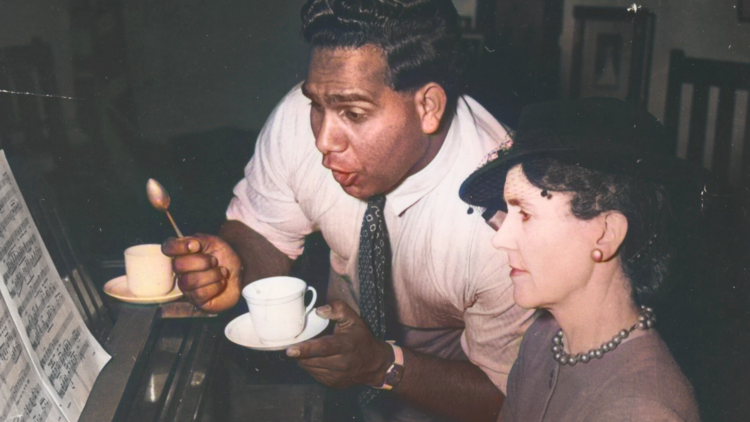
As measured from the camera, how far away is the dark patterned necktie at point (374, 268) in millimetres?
1641

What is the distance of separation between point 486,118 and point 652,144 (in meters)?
0.54

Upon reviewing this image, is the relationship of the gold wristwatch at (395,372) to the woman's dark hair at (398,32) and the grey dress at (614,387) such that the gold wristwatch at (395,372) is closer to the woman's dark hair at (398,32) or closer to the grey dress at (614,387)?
the grey dress at (614,387)

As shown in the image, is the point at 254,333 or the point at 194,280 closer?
the point at 254,333

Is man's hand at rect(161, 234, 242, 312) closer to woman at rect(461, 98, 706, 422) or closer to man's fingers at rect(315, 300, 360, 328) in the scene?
man's fingers at rect(315, 300, 360, 328)

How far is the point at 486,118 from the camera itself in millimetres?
1524

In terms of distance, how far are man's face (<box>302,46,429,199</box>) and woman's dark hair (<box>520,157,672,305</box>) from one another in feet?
1.37

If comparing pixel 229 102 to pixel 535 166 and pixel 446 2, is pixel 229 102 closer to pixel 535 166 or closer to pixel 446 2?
pixel 446 2

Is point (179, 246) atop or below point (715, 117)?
below

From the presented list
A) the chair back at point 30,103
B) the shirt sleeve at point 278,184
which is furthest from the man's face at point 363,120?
the chair back at point 30,103

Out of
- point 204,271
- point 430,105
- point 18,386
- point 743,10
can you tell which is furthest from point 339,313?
point 743,10

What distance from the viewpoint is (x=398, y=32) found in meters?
A: 1.33

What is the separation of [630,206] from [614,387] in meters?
0.29

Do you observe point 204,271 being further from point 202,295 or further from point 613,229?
point 613,229

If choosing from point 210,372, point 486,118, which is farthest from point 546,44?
point 210,372
